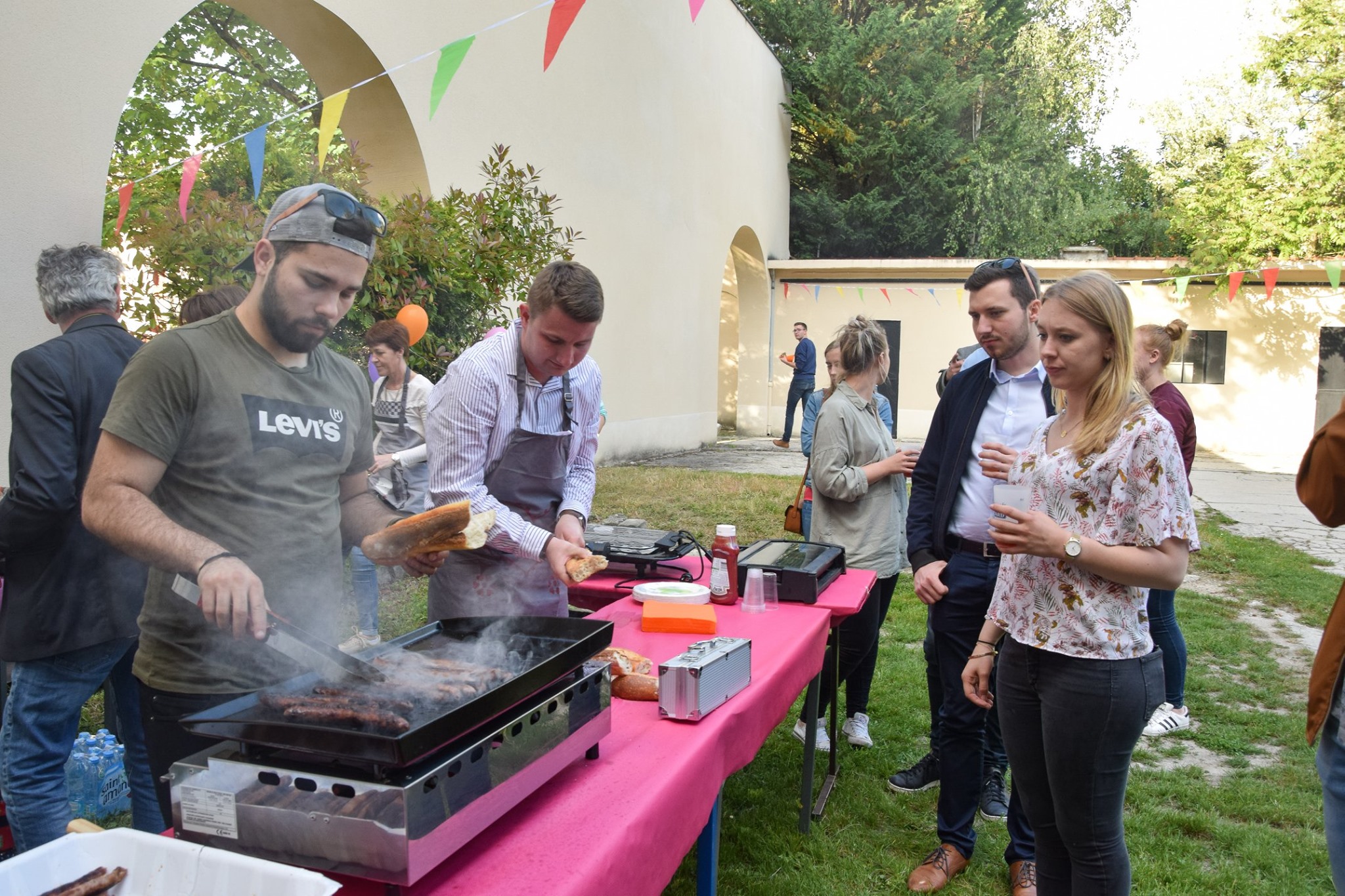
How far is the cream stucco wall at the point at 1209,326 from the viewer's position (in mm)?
16562

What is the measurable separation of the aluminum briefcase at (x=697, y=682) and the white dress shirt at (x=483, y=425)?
0.62m

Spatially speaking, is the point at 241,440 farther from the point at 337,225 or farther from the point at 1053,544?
the point at 1053,544

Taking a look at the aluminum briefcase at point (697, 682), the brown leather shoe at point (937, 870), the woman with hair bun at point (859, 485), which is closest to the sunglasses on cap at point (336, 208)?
the aluminum briefcase at point (697, 682)

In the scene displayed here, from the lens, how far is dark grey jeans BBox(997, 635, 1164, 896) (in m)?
2.09

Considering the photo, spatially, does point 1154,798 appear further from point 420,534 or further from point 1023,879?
point 420,534

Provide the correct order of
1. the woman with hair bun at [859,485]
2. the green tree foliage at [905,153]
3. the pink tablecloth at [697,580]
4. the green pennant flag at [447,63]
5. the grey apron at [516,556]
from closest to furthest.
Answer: the grey apron at [516,556] → the pink tablecloth at [697,580] → the woman with hair bun at [859,485] → the green pennant flag at [447,63] → the green tree foliage at [905,153]

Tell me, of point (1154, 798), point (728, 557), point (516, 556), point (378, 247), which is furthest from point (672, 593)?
point (378, 247)

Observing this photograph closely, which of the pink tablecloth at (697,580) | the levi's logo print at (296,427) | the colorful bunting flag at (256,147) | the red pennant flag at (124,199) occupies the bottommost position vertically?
the pink tablecloth at (697,580)

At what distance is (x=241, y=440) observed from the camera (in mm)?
1803

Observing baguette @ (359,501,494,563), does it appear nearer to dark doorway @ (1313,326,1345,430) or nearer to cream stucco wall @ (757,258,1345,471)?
cream stucco wall @ (757,258,1345,471)

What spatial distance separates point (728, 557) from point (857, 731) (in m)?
1.73

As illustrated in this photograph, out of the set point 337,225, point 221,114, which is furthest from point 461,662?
point 221,114

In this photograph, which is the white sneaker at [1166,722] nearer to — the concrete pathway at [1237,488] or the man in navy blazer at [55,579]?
the man in navy blazer at [55,579]

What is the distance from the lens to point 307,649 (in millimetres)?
1640
